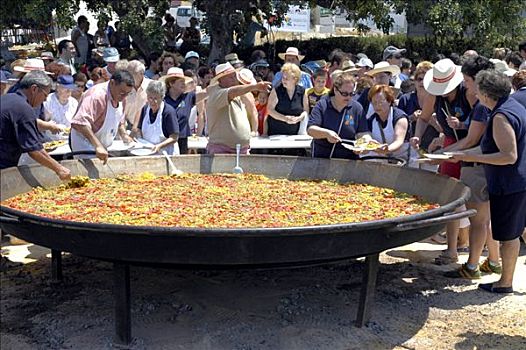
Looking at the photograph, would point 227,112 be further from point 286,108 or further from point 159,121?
point 286,108

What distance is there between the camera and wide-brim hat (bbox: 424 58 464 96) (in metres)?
6.79

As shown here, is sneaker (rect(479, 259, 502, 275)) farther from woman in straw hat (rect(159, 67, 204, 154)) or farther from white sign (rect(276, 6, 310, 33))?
white sign (rect(276, 6, 310, 33))

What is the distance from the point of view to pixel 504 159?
5.65 meters

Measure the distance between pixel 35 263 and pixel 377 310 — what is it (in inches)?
130

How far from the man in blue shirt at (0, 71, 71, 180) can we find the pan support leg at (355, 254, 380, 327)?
263 centimetres

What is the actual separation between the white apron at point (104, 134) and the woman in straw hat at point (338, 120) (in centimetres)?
190

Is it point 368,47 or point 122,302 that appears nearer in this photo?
point 122,302

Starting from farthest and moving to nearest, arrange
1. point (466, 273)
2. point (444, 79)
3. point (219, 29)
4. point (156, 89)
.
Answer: point (219, 29)
point (156, 89)
point (444, 79)
point (466, 273)

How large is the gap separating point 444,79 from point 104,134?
10.7 feet

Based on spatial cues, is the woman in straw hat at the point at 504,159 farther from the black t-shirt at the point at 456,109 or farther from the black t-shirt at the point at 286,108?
the black t-shirt at the point at 286,108

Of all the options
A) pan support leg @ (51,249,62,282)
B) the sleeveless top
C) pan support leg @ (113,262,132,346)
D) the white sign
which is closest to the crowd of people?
the sleeveless top

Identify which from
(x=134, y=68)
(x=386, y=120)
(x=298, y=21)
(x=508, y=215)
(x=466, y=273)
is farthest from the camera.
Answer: (x=298, y=21)

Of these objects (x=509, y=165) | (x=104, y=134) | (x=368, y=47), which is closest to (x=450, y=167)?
(x=509, y=165)

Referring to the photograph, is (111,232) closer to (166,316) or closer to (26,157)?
(166,316)
